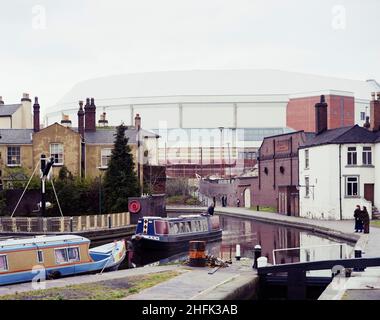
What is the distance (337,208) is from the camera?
32.2 m

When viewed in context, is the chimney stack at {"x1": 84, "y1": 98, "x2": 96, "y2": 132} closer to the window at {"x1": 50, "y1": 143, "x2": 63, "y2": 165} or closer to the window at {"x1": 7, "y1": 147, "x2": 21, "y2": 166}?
the window at {"x1": 50, "y1": 143, "x2": 63, "y2": 165}

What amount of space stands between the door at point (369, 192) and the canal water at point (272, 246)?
5.23 m

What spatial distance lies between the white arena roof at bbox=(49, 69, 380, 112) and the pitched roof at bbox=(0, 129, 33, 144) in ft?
78.0

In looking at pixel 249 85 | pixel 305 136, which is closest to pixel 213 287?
pixel 305 136

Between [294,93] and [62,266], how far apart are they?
186 feet

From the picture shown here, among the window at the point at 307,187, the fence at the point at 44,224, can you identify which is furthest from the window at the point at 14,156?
the window at the point at 307,187

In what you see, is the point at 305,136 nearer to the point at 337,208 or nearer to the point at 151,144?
the point at 337,208

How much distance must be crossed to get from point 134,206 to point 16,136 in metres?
10.3

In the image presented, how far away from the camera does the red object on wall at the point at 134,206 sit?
30000mm

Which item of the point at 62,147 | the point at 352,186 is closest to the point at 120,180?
the point at 62,147

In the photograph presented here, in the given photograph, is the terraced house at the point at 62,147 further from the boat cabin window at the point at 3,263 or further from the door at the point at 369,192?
the boat cabin window at the point at 3,263

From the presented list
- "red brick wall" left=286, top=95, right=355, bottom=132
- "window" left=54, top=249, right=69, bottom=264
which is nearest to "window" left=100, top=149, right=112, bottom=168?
"window" left=54, top=249, right=69, bottom=264

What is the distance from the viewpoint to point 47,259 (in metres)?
15.5

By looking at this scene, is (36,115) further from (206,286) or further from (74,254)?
(206,286)
